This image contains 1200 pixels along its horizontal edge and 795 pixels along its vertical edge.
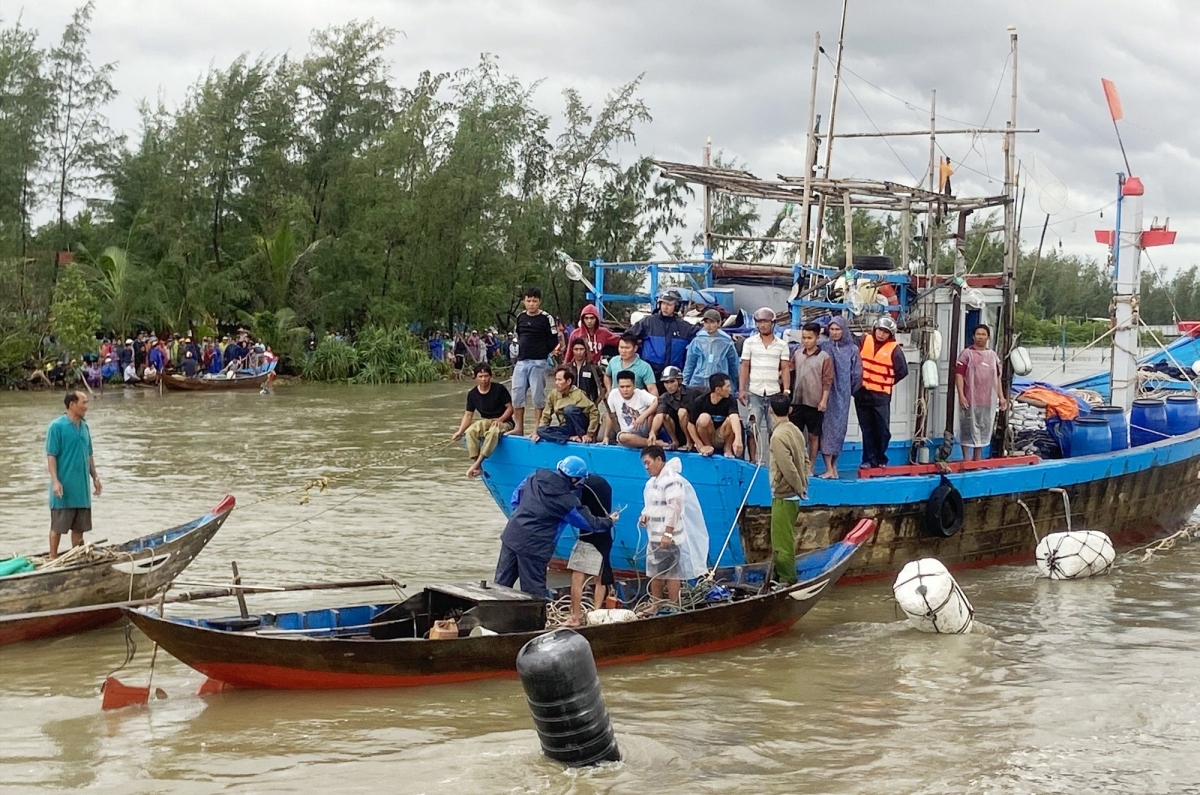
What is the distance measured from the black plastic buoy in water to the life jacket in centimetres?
568

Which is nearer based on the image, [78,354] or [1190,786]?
[1190,786]

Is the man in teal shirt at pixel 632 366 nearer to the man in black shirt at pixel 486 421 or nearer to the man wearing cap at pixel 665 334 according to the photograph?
the man wearing cap at pixel 665 334

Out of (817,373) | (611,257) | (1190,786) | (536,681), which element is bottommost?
(1190,786)

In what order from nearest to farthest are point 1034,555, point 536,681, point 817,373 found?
point 536,681, point 817,373, point 1034,555

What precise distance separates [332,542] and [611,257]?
35.3 meters

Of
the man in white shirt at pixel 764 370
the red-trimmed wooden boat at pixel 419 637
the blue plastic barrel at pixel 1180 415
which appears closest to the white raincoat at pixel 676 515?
the red-trimmed wooden boat at pixel 419 637

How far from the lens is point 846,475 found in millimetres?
12688

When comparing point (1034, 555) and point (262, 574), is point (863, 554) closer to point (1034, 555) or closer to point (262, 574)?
point (1034, 555)

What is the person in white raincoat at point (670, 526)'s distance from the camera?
1006cm

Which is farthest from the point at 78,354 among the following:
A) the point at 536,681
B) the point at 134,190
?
the point at 536,681

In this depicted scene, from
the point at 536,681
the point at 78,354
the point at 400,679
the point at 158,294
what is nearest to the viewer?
the point at 536,681

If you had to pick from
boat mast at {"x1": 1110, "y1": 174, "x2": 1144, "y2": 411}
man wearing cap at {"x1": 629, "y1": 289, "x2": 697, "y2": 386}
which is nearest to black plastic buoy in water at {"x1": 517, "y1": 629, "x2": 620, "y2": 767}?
man wearing cap at {"x1": 629, "y1": 289, "x2": 697, "y2": 386}

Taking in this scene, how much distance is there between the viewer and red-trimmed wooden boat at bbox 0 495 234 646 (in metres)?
9.73

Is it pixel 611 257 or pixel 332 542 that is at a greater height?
pixel 611 257
